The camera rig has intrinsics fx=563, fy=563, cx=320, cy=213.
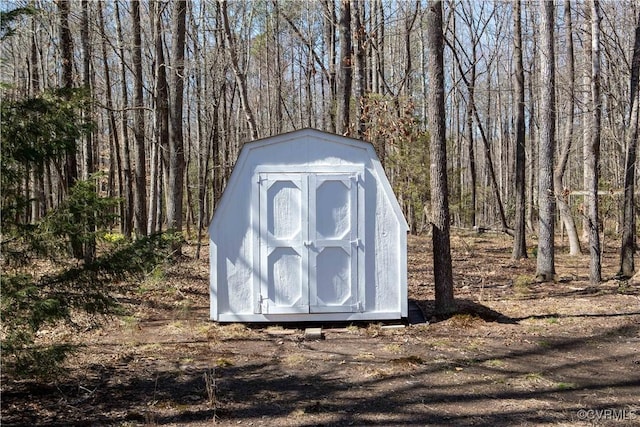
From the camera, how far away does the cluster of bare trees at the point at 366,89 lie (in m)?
11.4

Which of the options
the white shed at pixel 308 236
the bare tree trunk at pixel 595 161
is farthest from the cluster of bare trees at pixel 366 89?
the white shed at pixel 308 236

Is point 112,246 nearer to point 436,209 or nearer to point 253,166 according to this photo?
point 253,166

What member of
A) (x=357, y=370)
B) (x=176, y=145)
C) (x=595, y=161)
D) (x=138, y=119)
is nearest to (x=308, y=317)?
(x=357, y=370)

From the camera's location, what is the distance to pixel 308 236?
8.41 meters

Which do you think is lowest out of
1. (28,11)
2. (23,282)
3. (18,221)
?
(23,282)

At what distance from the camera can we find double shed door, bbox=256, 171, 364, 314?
8.41m

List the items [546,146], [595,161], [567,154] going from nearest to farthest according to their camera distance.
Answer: [595,161] < [546,146] < [567,154]

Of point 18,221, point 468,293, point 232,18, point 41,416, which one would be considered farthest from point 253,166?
point 232,18

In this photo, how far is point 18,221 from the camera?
488cm

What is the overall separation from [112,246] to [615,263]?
14362mm

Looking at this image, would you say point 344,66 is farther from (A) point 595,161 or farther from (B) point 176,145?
(A) point 595,161

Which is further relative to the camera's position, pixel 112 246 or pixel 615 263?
pixel 615 263

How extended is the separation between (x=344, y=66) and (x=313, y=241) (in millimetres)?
6383

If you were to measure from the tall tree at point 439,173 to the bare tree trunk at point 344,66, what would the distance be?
416 centimetres
